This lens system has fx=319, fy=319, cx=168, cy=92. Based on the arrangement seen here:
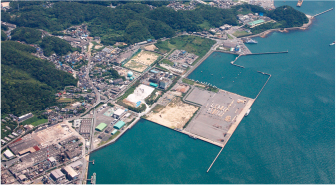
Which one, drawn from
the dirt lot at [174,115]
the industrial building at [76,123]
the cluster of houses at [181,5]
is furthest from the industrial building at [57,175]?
the cluster of houses at [181,5]

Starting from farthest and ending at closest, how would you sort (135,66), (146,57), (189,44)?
1. (189,44)
2. (146,57)
3. (135,66)

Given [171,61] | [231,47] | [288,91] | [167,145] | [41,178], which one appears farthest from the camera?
[231,47]

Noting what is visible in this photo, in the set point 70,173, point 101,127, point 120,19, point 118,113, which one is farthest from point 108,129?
point 120,19

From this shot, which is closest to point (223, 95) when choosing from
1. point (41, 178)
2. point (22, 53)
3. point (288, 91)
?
point (288, 91)

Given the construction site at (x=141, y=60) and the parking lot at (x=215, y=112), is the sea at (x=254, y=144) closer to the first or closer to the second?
the parking lot at (x=215, y=112)

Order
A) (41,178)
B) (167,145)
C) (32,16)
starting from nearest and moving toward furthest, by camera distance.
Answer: (41,178) → (167,145) → (32,16)

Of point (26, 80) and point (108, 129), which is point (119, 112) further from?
point (26, 80)

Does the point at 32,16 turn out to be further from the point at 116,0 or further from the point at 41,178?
the point at 41,178
